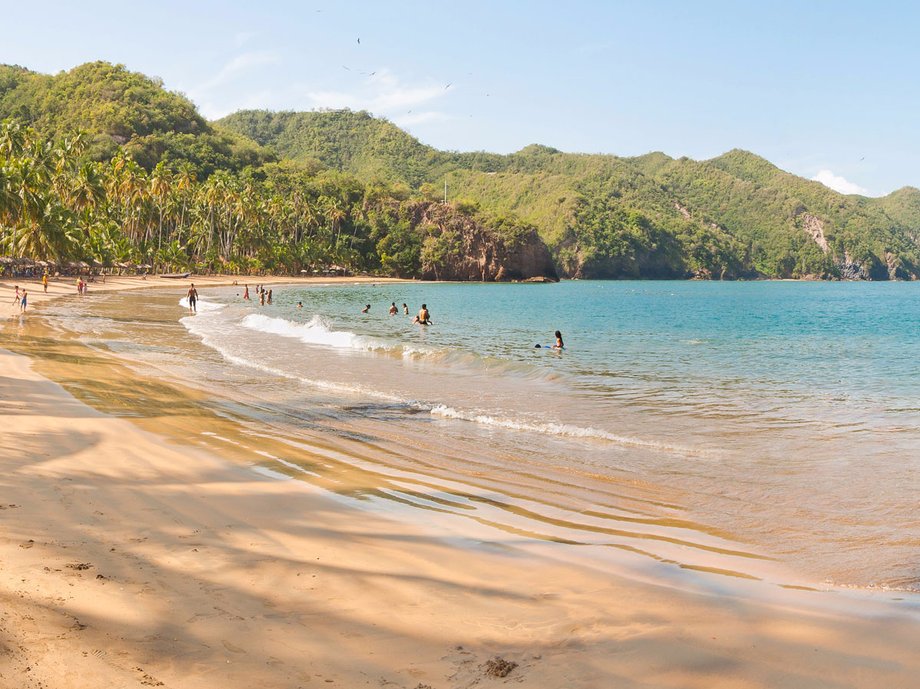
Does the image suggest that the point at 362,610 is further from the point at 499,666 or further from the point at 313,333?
the point at 313,333

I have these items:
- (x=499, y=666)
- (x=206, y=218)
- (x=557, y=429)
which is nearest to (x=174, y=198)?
(x=206, y=218)

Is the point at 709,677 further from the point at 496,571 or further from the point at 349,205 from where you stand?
the point at 349,205

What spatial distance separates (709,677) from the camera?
162 inches

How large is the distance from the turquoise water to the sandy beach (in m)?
1.06

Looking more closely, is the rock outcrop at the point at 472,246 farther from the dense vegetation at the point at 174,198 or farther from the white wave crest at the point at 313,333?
the white wave crest at the point at 313,333

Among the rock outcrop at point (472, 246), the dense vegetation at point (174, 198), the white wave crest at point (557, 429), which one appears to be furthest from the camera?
the rock outcrop at point (472, 246)

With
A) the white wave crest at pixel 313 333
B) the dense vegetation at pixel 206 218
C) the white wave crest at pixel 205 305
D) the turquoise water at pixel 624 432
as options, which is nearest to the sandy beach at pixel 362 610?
the turquoise water at pixel 624 432

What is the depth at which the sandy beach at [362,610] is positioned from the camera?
4020 millimetres

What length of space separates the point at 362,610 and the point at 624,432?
8.95 meters

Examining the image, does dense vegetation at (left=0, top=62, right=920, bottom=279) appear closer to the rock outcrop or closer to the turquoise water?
the rock outcrop

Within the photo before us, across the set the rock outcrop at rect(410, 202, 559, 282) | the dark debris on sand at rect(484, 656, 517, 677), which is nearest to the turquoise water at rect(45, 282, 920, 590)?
the dark debris on sand at rect(484, 656, 517, 677)

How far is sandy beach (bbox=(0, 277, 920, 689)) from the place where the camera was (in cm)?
402

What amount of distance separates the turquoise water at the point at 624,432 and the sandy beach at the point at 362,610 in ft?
3.48

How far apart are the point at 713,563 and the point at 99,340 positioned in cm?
2462
